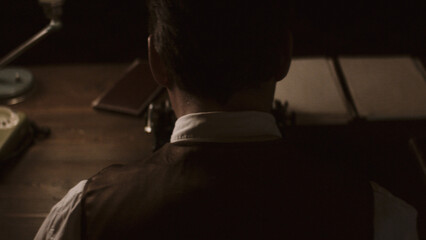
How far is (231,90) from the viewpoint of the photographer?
2.68ft

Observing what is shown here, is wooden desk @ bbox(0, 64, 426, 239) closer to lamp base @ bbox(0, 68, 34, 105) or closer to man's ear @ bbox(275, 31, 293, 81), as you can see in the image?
lamp base @ bbox(0, 68, 34, 105)

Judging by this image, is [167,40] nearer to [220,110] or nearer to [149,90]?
[220,110]

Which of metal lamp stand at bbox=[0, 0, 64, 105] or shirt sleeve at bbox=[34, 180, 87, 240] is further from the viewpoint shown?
metal lamp stand at bbox=[0, 0, 64, 105]

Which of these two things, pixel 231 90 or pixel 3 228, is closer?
pixel 231 90

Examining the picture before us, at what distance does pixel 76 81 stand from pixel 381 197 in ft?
4.18

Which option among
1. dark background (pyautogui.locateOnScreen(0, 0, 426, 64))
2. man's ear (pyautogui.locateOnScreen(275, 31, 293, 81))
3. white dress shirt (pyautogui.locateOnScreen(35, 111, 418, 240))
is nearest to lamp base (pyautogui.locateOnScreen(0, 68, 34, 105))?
dark background (pyautogui.locateOnScreen(0, 0, 426, 64))

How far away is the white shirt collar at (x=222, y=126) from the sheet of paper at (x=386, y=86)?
75 centimetres

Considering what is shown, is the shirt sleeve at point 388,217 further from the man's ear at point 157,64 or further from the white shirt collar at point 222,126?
the man's ear at point 157,64

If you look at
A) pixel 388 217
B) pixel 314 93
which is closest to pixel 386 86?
pixel 314 93

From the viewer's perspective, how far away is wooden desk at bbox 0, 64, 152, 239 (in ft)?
3.92

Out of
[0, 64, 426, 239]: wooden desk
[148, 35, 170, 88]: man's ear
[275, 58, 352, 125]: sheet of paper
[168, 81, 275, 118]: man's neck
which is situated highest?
[148, 35, 170, 88]: man's ear

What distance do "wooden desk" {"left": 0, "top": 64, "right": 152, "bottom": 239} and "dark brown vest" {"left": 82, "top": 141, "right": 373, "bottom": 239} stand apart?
45cm

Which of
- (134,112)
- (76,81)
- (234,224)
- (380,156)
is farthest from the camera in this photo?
(76,81)

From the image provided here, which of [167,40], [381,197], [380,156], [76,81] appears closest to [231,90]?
[167,40]
